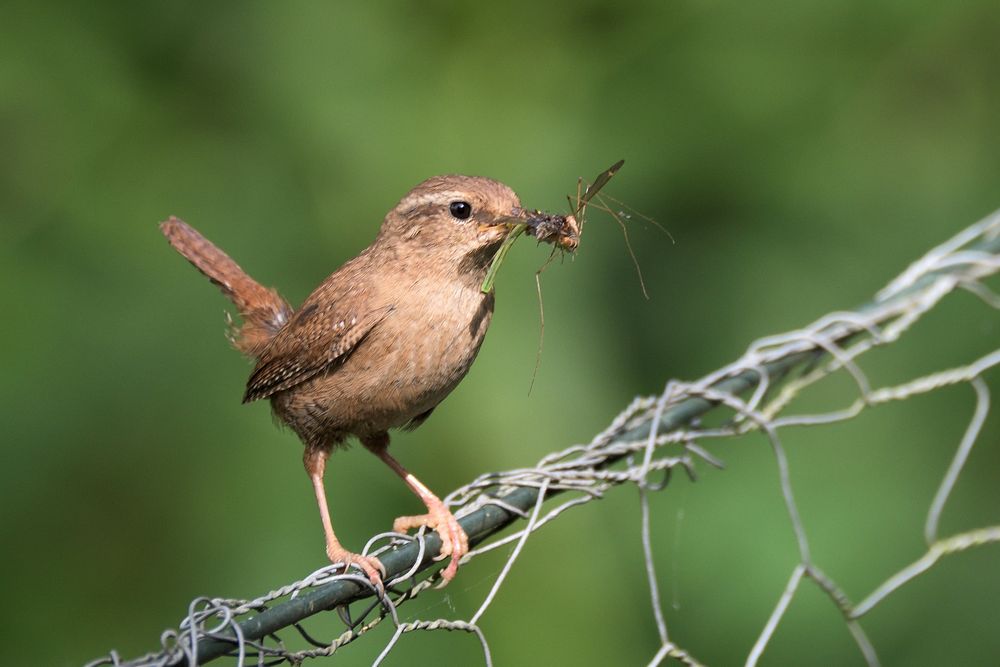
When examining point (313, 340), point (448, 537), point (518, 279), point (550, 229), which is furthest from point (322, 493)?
point (518, 279)

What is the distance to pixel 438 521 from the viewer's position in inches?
98.6

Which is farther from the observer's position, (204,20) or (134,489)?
(204,20)

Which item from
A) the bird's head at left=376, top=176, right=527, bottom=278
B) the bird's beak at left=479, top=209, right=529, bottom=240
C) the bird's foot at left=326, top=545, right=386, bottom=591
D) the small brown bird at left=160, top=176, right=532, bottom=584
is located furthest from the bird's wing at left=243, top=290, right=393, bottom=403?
the bird's foot at left=326, top=545, right=386, bottom=591

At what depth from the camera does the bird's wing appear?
255 centimetres

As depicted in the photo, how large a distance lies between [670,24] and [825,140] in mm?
656

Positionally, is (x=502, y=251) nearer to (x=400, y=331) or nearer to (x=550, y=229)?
(x=550, y=229)

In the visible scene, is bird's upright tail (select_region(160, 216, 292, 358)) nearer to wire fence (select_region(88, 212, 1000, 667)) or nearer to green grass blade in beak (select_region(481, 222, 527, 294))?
green grass blade in beak (select_region(481, 222, 527, 294))

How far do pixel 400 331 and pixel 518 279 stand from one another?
3.73 ft

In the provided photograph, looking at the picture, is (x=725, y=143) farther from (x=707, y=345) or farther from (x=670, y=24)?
(x=707, y=345)

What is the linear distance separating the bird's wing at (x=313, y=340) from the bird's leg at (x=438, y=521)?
0.99ft

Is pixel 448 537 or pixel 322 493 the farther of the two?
pixel 322 493

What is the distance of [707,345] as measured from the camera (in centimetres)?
386

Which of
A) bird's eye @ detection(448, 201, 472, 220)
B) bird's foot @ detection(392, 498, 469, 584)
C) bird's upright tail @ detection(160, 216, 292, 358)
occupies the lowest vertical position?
bird's foot @ detection(392, 498, 469, 584)

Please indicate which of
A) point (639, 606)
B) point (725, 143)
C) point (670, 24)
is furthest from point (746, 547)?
point (670, 24)
